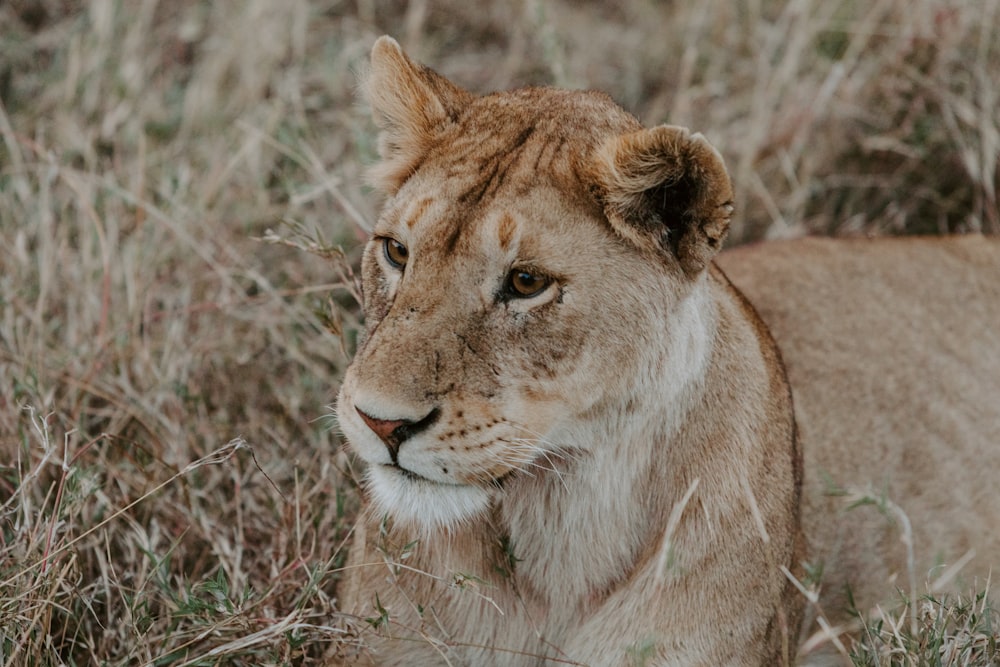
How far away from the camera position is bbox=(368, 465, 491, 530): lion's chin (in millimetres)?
2588

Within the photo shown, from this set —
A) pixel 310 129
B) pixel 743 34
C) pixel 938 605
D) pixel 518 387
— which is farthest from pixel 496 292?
pixel 743 34

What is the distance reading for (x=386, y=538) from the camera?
2.91 m

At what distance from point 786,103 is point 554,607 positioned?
139 inches

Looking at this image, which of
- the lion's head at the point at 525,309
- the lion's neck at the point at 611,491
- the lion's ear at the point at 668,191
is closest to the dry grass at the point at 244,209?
the lion's neck at the point at 611,491

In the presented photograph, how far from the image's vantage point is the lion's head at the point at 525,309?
2520 mm

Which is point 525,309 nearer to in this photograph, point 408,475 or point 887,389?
point 408,475

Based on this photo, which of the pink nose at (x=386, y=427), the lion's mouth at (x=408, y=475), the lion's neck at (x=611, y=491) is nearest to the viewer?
the pink nose at (x=386, y=427)

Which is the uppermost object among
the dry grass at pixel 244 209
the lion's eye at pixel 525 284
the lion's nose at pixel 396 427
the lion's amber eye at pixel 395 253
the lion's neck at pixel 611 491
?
the lion's eye at pixel 525 284

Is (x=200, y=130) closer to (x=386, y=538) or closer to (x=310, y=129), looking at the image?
(x=310, y=129)

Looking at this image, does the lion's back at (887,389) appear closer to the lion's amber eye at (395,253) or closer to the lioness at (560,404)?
the lioness at (560,404)

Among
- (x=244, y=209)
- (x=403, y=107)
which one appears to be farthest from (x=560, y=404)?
(x=244, y=209)

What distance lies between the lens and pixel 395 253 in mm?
2781

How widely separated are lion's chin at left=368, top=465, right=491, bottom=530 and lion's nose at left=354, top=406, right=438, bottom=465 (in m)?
0.10

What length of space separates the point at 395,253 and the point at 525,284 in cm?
34
